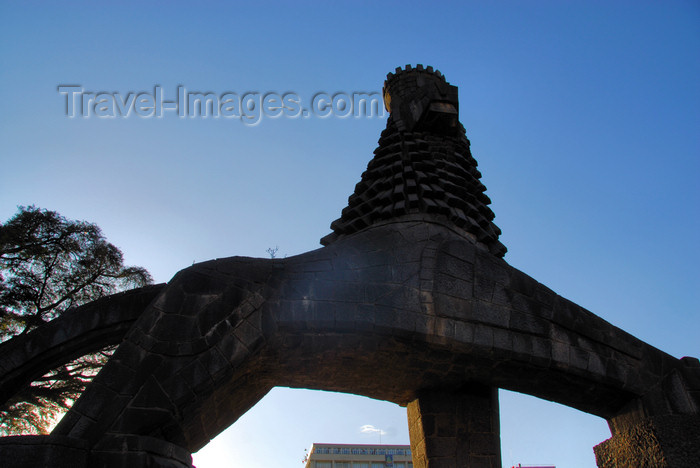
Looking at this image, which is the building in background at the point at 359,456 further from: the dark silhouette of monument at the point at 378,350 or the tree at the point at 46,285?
the dark silhouette of monument at the point at 378,350

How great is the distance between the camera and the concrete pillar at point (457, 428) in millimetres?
6328

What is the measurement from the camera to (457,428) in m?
6.52

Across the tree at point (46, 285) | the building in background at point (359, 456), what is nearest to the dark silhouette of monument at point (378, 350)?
the tree at point (46, 285)

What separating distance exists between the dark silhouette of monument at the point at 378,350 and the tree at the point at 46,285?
29.7 ft

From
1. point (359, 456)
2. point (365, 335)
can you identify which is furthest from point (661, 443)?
point (359, 456)

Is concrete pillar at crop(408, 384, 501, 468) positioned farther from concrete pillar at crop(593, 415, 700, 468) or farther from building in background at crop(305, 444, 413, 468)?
building in background at crop(305, 444, 413, 468)

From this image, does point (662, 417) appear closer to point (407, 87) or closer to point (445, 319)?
point (445, 319)

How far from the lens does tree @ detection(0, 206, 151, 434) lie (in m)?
13.3

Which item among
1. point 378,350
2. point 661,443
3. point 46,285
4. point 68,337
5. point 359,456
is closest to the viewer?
point 661,443

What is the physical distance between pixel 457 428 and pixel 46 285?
12224mm

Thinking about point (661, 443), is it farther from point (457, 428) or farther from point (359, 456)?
point (359, 456)

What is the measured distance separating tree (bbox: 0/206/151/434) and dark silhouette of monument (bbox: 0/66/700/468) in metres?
9.06

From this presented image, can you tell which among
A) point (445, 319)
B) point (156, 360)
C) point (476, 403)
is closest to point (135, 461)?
point (156, 360)

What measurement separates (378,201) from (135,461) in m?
4.50
